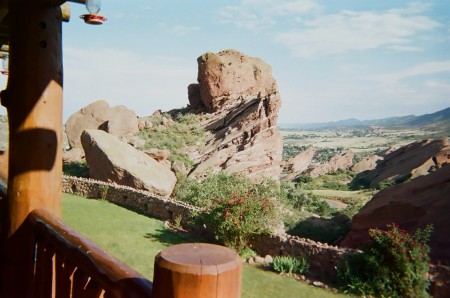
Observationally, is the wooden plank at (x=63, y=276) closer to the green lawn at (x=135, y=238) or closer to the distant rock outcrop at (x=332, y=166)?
the green lawn at (x=135, y=238)

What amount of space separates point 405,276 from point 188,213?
770 centimetres

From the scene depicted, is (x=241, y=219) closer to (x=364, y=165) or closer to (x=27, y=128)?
(x=27, y=128)

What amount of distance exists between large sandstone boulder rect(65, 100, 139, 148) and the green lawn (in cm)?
1165

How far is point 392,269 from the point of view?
903cm

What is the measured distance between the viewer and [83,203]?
50.7ft

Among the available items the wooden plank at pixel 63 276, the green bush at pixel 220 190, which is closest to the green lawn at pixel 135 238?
the green bush at pixel 220 190

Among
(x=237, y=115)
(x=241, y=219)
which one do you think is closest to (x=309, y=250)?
(x=241, y=219)

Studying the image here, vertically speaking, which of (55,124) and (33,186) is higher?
(55,124)

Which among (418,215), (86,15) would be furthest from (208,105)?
(86,15)

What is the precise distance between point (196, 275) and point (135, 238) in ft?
36.7

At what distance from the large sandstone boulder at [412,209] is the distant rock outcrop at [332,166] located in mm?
38253

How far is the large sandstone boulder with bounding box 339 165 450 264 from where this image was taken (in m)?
12.3

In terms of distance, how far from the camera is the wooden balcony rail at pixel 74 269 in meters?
1.42

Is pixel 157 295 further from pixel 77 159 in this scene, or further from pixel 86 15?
pixel 77 159
